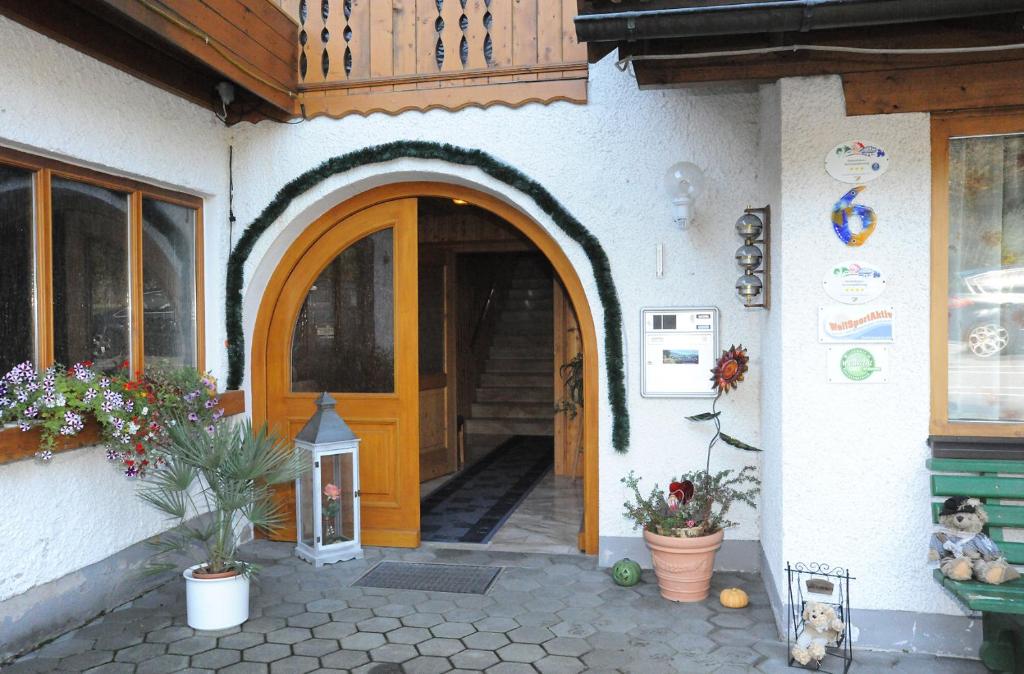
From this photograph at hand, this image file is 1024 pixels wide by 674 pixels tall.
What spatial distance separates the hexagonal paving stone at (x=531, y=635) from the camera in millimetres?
3785

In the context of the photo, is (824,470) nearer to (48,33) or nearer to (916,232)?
(916,232)

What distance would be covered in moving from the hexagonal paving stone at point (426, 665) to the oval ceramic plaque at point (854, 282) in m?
2.50

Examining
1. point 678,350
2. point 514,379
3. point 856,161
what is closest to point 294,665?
point 678,350

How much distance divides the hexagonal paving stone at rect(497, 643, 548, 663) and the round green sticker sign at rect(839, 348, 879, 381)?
6.45ft

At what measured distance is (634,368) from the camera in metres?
4.82

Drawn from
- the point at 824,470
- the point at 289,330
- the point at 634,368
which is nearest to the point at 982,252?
the point at 824,470

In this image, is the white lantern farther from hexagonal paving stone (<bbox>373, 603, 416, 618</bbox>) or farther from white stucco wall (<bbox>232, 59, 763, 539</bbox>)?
white stucco wall (<bbox>232, 59, 763, 539</bbox>)

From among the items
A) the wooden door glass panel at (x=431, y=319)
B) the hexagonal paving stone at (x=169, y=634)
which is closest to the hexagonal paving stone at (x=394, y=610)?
the hexagonal paving stone at (x=169, y=634)

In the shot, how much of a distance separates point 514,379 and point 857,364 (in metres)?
7.74

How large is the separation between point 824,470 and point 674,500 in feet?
3.05

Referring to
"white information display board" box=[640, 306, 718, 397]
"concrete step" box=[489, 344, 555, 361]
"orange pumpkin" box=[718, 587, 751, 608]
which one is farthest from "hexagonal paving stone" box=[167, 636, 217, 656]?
"concrete step" box=[489, 344, 555, 361]

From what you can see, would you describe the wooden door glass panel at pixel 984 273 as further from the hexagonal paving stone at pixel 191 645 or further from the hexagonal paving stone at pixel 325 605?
the hexagonal paving stone at pixel 191 645

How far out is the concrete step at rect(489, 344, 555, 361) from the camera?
1162 centimetres

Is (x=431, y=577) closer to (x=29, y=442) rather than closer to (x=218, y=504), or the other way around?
(x=218, y=504)
